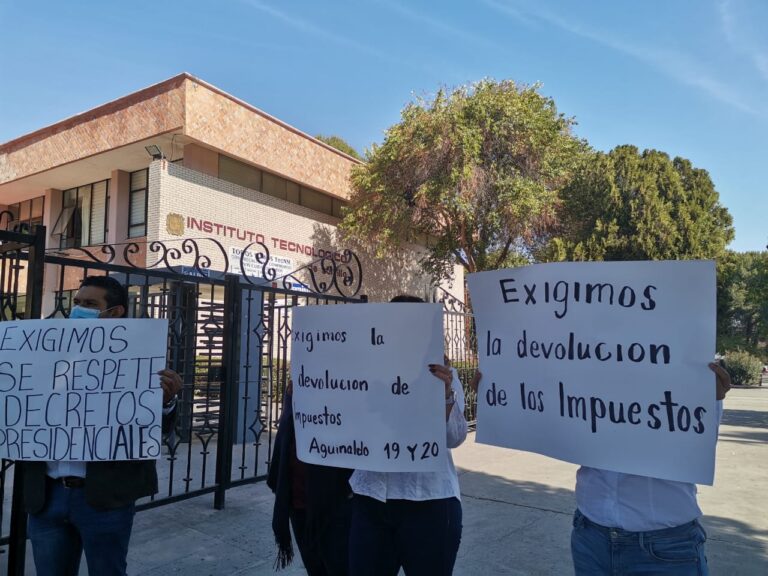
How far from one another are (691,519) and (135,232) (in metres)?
17.7

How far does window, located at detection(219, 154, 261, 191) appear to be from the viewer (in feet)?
54.5

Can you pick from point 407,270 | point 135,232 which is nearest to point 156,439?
point 135,232

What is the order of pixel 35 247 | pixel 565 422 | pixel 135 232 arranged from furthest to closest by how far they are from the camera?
pixel 135 232
pixel 35 247
pixel 565 422

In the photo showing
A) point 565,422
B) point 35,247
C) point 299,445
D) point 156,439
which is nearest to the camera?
point 565,422

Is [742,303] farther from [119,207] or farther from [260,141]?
[119,207]

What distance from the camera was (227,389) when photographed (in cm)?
550

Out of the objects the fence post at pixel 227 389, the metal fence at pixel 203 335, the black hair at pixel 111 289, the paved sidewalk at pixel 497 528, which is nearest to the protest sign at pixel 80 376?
the black hair at pixel 111 289

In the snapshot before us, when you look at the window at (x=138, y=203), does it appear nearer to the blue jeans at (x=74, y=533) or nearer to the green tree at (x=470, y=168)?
the green tree at (x=470, y=168)

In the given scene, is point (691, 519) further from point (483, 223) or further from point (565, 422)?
point (483, 223)

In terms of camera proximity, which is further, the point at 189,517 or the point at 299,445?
the point at 189,517

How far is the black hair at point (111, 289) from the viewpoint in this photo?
2.81m

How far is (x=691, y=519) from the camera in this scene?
6.64 ft

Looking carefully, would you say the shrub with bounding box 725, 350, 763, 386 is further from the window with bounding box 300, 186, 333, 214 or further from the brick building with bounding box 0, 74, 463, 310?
the window with bounding box 300, 186, 333, 214

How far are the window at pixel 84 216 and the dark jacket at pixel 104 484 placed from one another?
1697 cm
